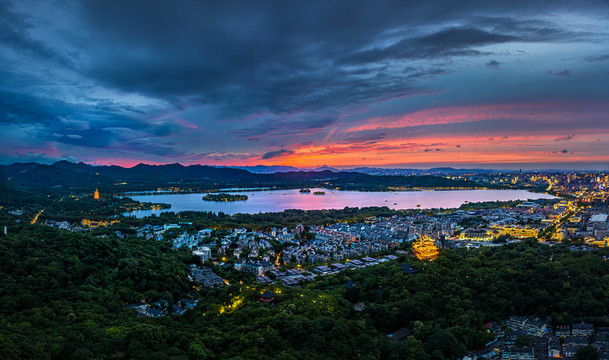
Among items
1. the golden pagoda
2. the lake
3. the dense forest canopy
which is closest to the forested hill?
the lake

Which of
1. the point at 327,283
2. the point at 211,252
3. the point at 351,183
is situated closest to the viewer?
the point at 327,283

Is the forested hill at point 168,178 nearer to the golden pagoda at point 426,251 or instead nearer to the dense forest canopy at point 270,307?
the dense forest canopy at point 270,307

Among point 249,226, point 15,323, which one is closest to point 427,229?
point 249,226

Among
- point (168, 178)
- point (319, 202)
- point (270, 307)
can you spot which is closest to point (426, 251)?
point (270, 307)

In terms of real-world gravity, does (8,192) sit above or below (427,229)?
above

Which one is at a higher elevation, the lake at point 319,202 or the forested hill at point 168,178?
the forested hill at point 168,178

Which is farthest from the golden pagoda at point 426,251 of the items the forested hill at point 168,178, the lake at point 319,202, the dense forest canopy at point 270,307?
the forested hill at point 168,178

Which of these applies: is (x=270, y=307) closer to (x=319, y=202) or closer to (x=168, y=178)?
(x=319, y=202)

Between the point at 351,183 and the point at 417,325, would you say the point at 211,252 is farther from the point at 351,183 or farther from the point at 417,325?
the point at 351,183
